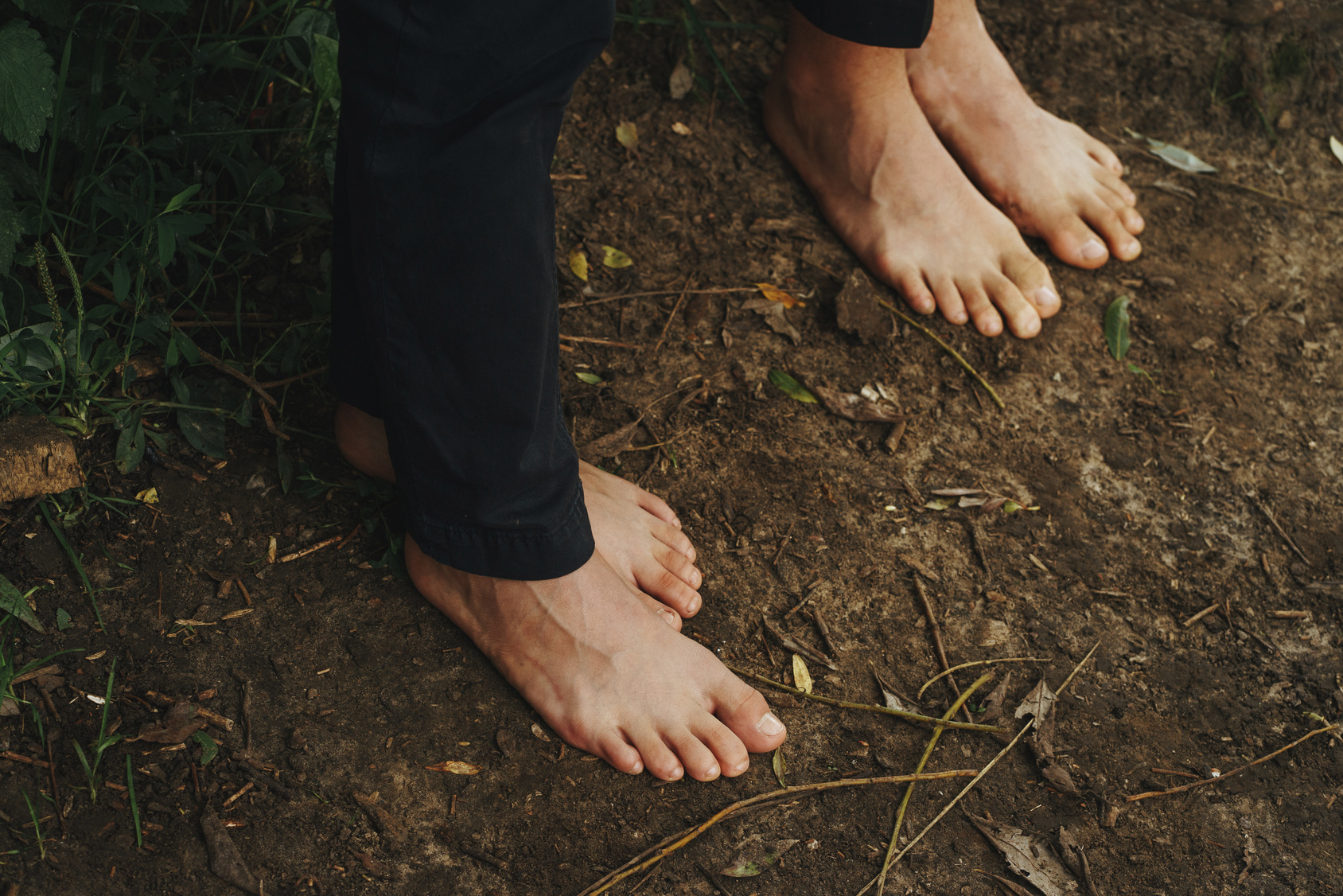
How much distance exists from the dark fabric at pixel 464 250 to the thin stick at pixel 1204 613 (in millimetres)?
1133

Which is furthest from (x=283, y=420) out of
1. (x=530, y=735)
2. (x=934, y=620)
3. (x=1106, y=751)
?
(x=1106, y=751)

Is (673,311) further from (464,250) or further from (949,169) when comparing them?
(464,250)

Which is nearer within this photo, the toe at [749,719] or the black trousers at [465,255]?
the black trousers at [465,255]

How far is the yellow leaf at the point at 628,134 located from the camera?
2.13 meters

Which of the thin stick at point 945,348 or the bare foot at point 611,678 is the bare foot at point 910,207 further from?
the bare foot at point 611,678

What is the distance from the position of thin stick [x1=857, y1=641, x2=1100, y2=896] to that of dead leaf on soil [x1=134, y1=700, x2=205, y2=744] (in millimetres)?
947

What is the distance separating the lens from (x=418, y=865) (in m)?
1.21

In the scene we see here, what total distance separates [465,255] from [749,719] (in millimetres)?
812

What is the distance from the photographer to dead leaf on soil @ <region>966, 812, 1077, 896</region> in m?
1.27

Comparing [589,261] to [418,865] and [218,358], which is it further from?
[418,865]

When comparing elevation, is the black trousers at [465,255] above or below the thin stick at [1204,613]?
above

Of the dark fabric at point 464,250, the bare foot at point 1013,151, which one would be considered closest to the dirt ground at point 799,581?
the bare foot at point 1013,151

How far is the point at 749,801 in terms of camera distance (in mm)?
1314

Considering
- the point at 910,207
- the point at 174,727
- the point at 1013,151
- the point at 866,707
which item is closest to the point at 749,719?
the point at 866,707
